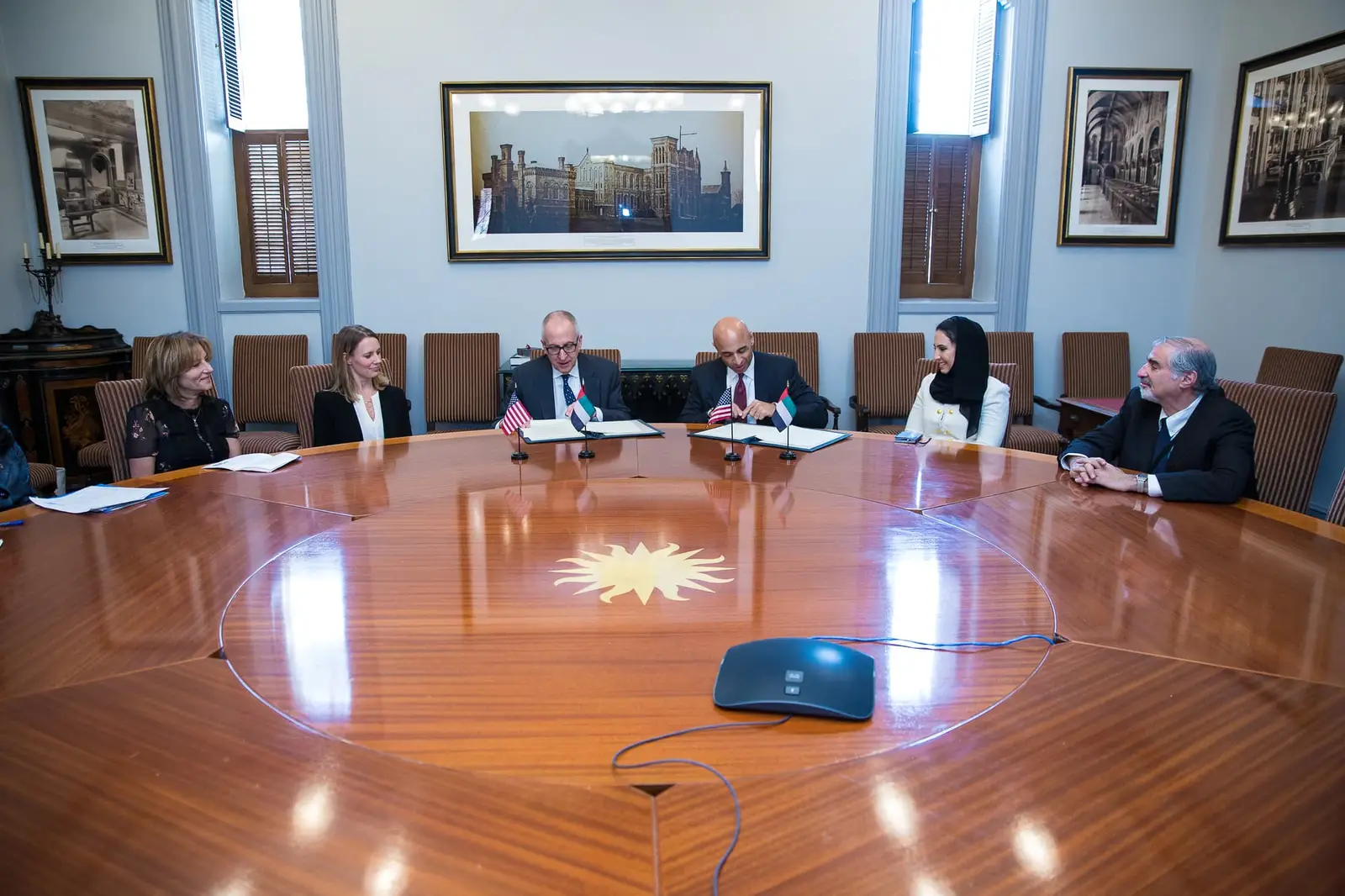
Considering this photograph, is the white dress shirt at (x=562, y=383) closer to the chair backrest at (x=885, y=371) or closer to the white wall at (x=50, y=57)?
the chair backrest at (x=885, y=371)

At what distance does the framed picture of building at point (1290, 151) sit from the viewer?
4.16 metres

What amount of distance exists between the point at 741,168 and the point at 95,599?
4237 mm

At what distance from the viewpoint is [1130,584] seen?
1763 mm

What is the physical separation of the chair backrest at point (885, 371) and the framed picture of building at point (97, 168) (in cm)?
432

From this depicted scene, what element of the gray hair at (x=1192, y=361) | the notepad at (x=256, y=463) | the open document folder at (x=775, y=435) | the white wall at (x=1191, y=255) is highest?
the white wall at (x=1191, y=255)

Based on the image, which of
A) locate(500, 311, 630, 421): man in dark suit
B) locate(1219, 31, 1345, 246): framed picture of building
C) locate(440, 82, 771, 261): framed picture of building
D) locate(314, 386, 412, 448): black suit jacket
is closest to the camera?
locate(314, 386, 412, 448): black suit jacket

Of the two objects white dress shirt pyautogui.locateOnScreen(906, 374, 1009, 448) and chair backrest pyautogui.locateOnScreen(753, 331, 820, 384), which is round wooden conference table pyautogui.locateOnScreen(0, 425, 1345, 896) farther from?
chair backrest pyautogui.locateOnScreen(753, 331, 820, 384)

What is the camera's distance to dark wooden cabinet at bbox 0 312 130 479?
4539 mm

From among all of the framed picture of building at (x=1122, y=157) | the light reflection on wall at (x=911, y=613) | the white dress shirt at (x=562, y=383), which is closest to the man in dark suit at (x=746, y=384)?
the white dress shirt at (x=562, y=383)

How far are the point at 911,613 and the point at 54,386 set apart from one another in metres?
5.00

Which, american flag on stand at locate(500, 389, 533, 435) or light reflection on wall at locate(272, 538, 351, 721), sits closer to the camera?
light reflection on wall at locate(272, 538, 351, 721)

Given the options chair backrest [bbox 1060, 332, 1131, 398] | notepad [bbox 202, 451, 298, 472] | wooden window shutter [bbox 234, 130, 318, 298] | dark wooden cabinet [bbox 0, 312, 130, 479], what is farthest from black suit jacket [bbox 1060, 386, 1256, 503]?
dark wooden cabinet [bbox 0, 312, 130, 479]

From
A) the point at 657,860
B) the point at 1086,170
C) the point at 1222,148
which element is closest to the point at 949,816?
the point at 657,860

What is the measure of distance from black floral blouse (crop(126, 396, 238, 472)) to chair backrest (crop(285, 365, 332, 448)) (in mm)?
419
